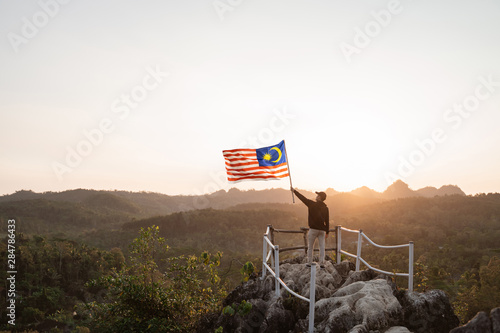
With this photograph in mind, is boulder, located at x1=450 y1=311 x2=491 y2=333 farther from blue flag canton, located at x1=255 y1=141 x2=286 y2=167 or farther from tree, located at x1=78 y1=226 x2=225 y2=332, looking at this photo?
tree, located at x1=78 y1=226 x2=225 y2=332

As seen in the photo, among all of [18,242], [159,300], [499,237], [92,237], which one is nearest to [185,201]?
[92,237]

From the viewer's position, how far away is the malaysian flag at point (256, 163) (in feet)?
43.0

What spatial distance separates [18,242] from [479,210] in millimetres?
58143

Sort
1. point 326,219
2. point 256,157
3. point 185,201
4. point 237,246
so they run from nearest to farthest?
point 326,219
point 256,157
point 237,246
point 185,201

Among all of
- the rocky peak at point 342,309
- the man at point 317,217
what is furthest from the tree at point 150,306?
the man at point 317,217

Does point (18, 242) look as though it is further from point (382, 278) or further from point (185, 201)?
point (185, 201)

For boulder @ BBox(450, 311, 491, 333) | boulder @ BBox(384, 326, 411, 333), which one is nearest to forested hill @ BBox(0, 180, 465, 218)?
boulder @ BBox(384, 326, 411, 333)

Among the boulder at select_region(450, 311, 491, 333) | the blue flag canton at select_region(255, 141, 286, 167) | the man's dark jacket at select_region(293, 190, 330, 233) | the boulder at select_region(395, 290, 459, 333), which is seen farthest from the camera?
the blue flag canton at select_region(255, 141, 286, 167)

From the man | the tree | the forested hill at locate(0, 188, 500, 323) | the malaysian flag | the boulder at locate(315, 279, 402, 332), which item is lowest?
the forested hill at locate(0, 188, 500, 323)

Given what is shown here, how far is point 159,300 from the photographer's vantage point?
12.6 meters

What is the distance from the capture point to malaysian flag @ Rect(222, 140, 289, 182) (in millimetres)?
13109

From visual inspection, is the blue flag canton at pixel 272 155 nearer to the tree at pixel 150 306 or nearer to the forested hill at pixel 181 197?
the tree at pixel 150 306

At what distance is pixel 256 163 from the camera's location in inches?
526

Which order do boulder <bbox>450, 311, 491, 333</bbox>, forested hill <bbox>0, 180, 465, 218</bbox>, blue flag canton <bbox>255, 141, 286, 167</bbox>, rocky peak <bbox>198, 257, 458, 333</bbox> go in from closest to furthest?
boulder <bbox>450, 311, 491, 333</bbox>, rocky peak <bbox>198, 257, 458, 333</bbox>, blue flag canton <bbox>255, 141, 286, 167</bbox>, forested hill <bbox>0, 180, 465, 218</bbox>
